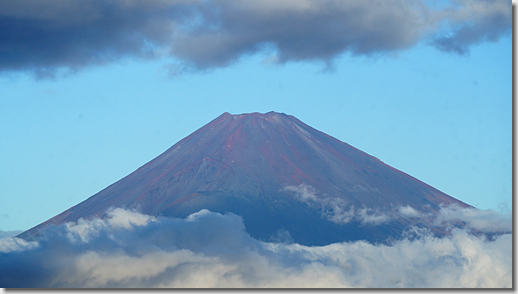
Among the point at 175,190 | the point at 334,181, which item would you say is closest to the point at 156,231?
the point at 175,190

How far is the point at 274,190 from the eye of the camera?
11419 cm

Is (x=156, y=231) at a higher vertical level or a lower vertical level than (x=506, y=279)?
higher

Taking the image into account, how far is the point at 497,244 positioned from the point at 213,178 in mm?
61025

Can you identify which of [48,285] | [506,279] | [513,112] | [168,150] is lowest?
[506,279]

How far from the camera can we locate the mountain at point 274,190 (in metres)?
110

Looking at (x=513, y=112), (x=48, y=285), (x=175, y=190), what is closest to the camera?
(x=513, y=112)

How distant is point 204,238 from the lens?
110 metres

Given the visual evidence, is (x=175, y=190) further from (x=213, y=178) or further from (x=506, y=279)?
(x=506, y=279)

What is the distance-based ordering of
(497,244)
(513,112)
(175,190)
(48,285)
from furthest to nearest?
(497,244), (175,190), (48,285), (513,112)

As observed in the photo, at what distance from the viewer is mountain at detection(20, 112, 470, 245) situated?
11050cm

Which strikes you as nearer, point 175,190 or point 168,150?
point 175,190

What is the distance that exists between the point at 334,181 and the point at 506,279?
36.8 meters

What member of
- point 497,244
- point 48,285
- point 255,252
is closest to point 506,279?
point 497,244

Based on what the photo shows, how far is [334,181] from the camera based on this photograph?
12006cm
